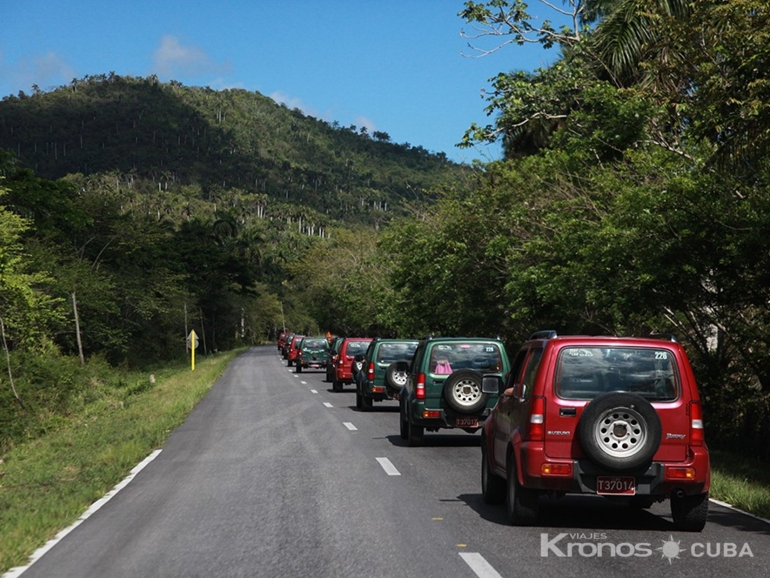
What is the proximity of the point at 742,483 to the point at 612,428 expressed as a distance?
446cm

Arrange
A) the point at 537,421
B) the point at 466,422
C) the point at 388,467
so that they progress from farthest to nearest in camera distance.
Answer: the point at 466,422, the point at 388,467, the point at 537,421

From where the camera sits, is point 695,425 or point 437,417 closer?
point 695,425

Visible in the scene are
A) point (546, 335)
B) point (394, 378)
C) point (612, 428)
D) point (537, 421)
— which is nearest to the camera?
point (612, 428)

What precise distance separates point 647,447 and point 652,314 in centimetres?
1224

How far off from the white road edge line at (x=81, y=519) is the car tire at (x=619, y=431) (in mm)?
4650

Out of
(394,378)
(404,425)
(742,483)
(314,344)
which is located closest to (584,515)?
(742,483)

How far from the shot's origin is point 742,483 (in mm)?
12523

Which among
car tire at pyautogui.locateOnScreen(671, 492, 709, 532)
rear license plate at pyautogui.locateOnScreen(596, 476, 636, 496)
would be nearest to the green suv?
car tire at pyautogui.locateOnScreen(671, 492, 709, 532)

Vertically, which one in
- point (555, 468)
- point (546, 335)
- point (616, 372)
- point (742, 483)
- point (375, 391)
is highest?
point (546, 335)

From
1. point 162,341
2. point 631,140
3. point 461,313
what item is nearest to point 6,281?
point 461,313

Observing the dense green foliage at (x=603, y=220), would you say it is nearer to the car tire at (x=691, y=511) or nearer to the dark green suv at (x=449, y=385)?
the dark green suv at (x=449, y=385)

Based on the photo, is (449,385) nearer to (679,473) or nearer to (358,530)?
(358,530)

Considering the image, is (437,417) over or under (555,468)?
under

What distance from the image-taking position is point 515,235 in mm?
31531
